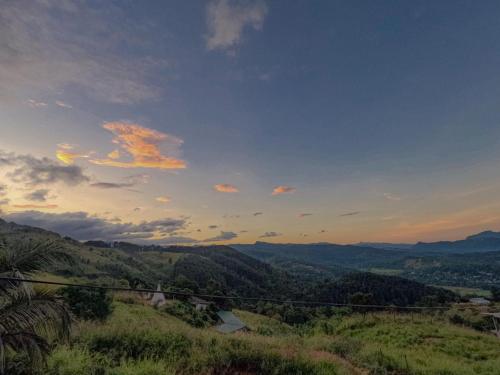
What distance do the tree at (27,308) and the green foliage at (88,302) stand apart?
15.8 metres

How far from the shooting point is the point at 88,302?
21.2 meters

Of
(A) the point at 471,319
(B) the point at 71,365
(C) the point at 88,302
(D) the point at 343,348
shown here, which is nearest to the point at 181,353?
(B) the point at 71,365

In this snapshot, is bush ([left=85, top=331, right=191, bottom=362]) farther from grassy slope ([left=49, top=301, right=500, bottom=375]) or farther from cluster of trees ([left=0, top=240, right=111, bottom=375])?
cluster of trees ([left=0, top=240, right=111, bottom=375])

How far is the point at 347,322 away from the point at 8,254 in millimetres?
19783

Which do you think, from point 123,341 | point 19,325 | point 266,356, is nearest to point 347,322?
point 266,356

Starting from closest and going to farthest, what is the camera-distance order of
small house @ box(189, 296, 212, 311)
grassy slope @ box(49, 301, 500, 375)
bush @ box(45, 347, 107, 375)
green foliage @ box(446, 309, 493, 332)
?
1. bush @ box(45, 347, 107, 375)
2. grassy slope @ box(49, 301, 500, 375)
3. green foliage @ box(446, 309, 493, 332)
4. small house @ box(189, 296, 212, 311)

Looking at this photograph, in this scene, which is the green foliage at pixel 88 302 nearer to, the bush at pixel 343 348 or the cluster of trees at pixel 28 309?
the cluster of trees at pixel 28 309

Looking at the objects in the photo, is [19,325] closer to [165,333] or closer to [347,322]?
[165,333]

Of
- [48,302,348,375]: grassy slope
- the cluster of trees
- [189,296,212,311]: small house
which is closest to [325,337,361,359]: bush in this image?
[48,302,348,375]: grassy slope

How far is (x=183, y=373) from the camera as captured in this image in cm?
721

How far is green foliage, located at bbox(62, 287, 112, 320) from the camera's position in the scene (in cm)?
2017

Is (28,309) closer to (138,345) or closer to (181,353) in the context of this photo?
(138,345)

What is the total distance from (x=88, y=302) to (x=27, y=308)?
59.1ft

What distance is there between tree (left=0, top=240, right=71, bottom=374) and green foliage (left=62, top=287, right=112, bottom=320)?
51.7 ft
